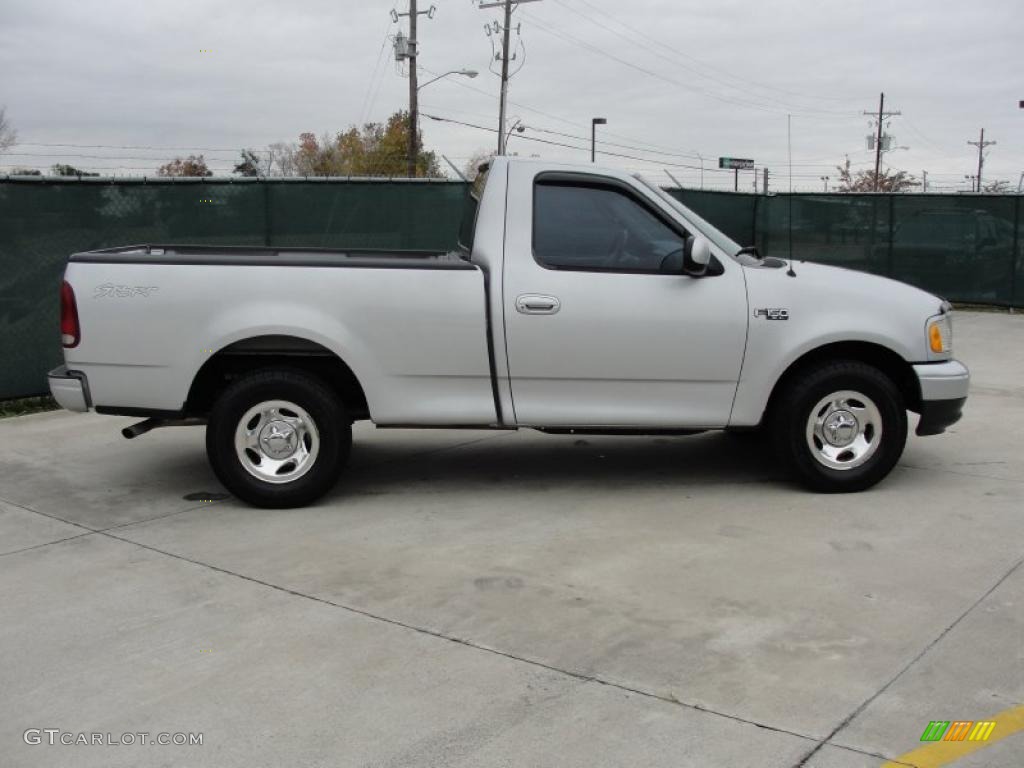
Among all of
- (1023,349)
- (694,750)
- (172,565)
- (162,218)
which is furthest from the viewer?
(1023,349)

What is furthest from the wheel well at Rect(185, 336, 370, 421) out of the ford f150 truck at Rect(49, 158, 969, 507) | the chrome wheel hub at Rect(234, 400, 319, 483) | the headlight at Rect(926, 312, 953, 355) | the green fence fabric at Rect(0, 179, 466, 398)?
the green fence fabric at Rect(0, 179, 466, 398)

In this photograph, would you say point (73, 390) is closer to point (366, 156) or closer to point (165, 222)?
point (165, 222)

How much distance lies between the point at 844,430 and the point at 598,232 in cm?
188

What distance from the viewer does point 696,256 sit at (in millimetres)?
5605

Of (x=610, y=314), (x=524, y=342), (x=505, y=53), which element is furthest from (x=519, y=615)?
(x=505, y=53)

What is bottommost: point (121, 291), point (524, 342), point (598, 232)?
point (524, 342)

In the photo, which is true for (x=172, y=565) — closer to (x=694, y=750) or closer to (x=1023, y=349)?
(x=694, y=750)

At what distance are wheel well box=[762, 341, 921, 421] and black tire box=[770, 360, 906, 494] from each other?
3 cm

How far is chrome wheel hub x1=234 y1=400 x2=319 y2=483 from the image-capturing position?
5.75m

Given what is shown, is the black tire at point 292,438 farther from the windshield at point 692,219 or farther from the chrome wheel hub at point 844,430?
the chrome wheel hub at point 844,430

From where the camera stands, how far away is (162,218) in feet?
32.3

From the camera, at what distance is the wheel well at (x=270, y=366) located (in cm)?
571

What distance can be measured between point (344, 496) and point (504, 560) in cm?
156

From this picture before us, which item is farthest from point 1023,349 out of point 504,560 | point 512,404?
point 504,560
